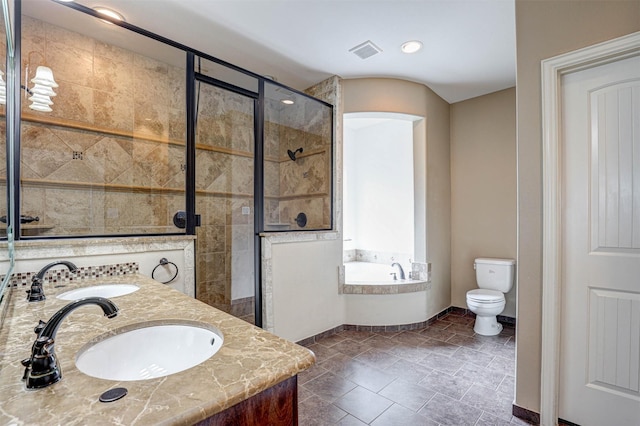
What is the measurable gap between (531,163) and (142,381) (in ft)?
7.09

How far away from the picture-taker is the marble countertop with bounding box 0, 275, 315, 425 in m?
0.60

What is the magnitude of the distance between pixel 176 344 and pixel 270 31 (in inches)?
93.4

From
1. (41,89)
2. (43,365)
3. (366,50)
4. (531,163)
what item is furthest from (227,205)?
(531,163)

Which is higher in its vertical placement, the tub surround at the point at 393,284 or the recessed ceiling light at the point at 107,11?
the recessed ceiling light at the point at 107,11

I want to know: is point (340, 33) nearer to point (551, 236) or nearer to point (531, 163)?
point (531, 163)

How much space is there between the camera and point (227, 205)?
9.68 ft

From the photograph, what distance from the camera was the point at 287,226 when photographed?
9.93ft

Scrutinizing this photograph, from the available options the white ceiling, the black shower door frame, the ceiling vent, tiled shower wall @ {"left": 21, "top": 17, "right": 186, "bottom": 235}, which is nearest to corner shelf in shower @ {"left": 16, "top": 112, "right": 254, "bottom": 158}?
tiled shower wall @ {"left": 21, "top": 17, "right": 186, "bottom": 235}

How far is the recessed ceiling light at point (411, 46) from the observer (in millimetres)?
2617

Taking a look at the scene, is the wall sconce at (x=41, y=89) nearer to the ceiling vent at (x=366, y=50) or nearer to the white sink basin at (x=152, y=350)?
the white sink basin at (x=152, y=350)

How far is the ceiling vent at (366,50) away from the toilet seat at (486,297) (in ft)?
8.66

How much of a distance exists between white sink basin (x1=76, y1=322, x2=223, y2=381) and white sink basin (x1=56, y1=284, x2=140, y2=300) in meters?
0.60

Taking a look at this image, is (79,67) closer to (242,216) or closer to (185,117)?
(185,117)

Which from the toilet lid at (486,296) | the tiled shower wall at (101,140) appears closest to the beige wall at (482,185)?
the toilet lid at (486,296)
